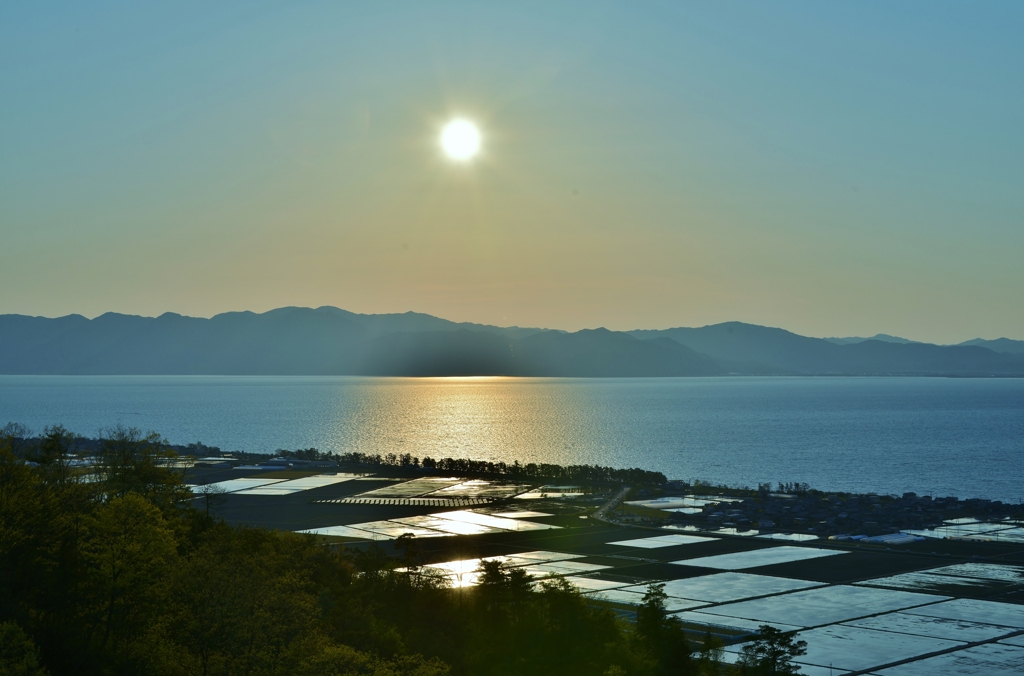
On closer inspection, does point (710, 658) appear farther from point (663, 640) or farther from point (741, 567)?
point (741, 567)

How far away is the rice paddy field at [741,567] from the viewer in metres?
47.5

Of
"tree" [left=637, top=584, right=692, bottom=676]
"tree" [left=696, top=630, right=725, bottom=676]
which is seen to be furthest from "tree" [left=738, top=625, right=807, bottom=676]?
"tree" [left=637, top=584, right=692, bottom=676]

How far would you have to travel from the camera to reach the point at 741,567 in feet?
226

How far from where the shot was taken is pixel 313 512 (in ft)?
313

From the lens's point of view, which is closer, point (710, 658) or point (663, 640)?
point (663, 640)

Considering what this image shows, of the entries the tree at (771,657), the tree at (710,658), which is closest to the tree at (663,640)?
the tree at (710,658)

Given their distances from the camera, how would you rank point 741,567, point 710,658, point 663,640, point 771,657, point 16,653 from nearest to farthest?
point 16,653
point 771,657
point 663,640
point 710,658
point 741,567

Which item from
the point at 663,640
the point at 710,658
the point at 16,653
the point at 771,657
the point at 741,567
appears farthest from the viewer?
the point at 741,567

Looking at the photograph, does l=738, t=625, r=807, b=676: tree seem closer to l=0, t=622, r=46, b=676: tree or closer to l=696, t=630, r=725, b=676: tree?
l=696, t=630, r=725, b=676: tree

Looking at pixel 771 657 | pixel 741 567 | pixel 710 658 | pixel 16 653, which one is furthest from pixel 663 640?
pixel 741 567

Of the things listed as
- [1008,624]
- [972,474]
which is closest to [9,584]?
[1008,624]

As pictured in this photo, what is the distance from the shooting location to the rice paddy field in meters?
47.5

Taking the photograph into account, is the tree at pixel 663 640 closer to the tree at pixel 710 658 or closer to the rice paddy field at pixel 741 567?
the tree at pixel 710 658

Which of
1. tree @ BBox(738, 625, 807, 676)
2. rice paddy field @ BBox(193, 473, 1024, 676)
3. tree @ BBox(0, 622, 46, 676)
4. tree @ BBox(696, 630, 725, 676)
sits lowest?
rice paddy field @ BBox(193, 473, 1024, 676)
